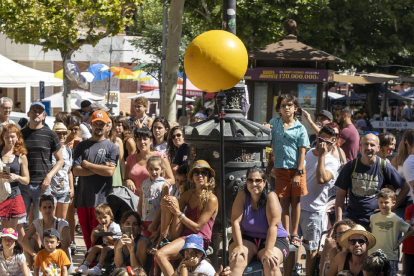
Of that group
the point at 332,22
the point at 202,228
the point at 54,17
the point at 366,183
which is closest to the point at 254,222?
the point at 202,228

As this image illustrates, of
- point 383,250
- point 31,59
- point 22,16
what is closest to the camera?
point 383,250

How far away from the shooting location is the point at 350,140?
943 cm

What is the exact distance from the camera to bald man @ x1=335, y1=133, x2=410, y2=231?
6.56m

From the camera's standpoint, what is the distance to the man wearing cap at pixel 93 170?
304 inches

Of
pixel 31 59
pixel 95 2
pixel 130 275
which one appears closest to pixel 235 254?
pixel 130 275

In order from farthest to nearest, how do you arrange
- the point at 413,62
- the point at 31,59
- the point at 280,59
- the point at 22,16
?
the point at 31,59, the point at 413,62, the point at 22,16, the point at 280,59

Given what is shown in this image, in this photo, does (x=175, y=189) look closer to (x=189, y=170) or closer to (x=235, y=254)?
(x=189, y=170)

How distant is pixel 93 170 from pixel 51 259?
1.23 m

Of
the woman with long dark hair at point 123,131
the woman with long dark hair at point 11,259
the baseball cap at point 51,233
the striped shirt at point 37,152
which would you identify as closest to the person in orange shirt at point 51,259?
the baseball cap at point 51,233

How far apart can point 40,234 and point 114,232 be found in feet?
3.10

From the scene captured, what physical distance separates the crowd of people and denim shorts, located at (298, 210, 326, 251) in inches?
0.5

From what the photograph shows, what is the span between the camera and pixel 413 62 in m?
29.8

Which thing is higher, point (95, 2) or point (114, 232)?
point (95, 2)

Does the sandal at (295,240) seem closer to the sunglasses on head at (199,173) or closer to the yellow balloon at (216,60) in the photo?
the sunglasses on head at (199,173)
